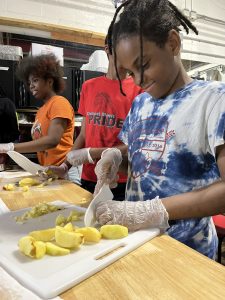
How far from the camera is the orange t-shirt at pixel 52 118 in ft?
6.90

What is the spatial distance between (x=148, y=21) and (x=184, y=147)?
0.44 m

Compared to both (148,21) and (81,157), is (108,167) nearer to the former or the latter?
(81,157)

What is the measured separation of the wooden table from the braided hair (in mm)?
592

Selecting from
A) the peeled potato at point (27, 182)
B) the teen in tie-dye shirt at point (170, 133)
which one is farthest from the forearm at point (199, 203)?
the peeled potato at point (27, 182)

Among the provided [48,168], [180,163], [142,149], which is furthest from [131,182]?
[48,168]

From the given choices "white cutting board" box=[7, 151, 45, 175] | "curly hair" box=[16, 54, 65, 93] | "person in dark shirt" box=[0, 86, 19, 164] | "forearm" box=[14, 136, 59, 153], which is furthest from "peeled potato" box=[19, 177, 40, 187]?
"person in dark shirt" box=[0, 86, 19, 164]

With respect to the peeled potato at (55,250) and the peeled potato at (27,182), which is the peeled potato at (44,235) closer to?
the peeled potato at (55,250)

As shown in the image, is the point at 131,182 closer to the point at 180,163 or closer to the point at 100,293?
the point at 180,163

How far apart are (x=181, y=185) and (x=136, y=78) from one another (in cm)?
41

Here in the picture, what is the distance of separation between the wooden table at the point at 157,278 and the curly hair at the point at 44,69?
1819 mm

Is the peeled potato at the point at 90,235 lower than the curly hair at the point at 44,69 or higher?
lower

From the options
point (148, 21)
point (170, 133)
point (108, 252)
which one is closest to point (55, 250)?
point (108, 252)

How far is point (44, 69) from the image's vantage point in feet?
7.61

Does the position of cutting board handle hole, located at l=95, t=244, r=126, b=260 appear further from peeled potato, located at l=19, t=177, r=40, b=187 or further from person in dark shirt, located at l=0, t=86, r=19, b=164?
person in dark shirt, located at l=0, t=86, r=19, b=164
